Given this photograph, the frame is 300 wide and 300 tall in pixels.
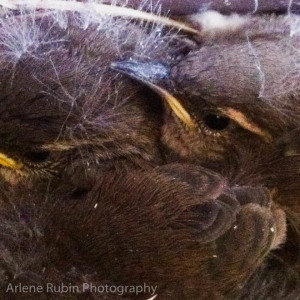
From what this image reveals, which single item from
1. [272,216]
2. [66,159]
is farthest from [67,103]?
[272,216]

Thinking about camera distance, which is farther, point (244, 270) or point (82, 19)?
point (82, 19)

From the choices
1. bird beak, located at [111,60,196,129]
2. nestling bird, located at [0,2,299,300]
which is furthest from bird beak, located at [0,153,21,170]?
bird beak, located at [111,60,196,129]

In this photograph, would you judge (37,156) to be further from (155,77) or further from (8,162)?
(155,77)

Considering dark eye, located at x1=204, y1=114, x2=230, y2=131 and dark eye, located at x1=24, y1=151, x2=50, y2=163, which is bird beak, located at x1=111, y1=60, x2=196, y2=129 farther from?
dark eye, located at x1=24, y1=151, x2=50, y2=163

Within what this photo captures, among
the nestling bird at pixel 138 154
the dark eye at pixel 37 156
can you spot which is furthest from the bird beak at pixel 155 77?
the dark eye at pixel 37 156

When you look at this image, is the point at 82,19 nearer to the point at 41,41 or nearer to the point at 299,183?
the point at 41,41

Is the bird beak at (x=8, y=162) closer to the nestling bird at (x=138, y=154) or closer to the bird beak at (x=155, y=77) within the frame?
the nestling bird at (x=138, y=154)

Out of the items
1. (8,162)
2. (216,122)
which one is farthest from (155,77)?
(8,162)
